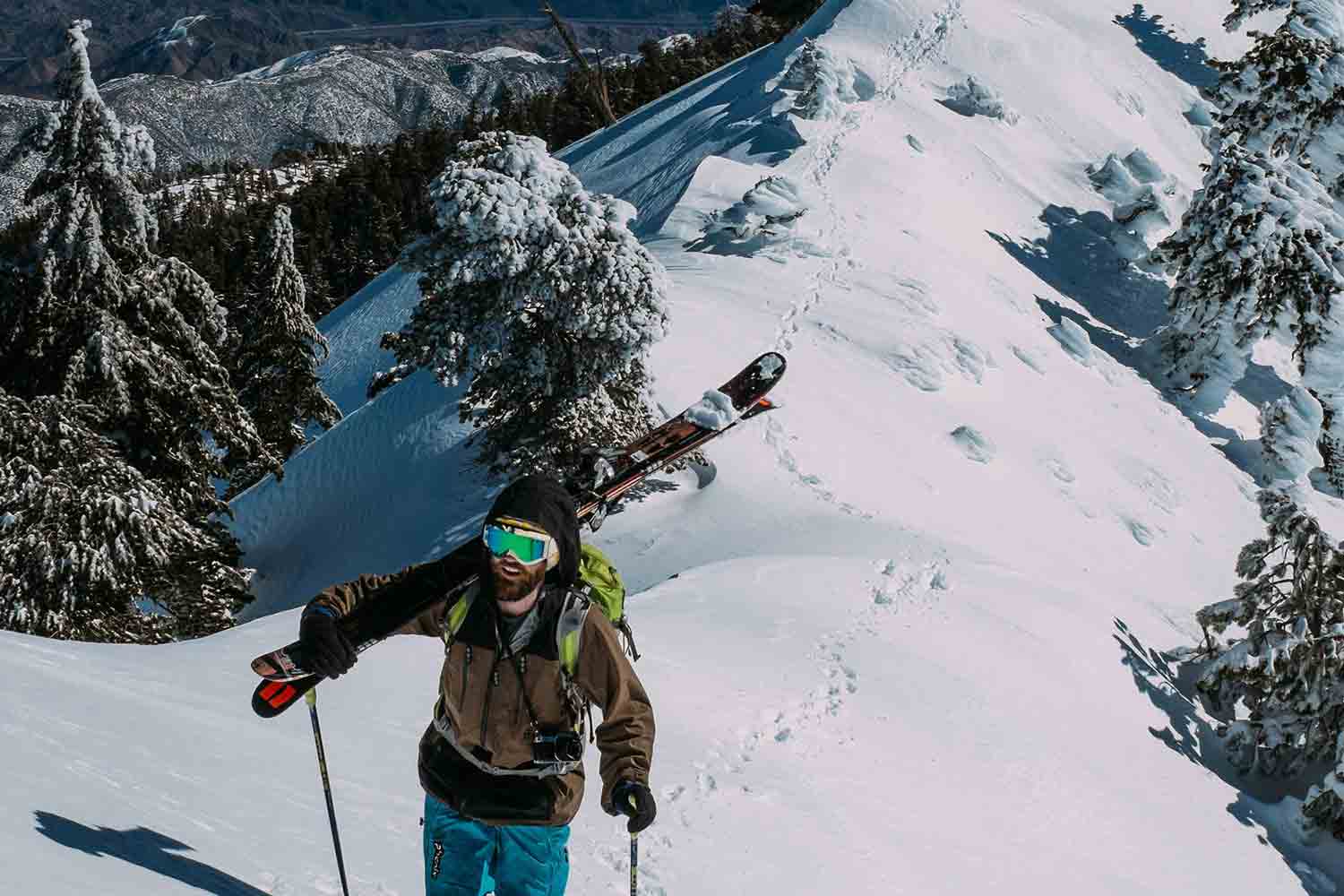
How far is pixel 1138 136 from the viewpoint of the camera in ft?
135

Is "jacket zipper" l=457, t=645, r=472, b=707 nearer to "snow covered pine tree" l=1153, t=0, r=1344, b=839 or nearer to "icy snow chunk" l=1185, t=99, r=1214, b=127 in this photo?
"snow covered pine tree" l=1153, t=0, r=1344, b=839

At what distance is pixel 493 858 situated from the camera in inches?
171

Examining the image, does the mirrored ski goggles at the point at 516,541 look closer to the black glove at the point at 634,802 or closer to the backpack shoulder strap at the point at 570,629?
the backpack shoulder strap at the point at 570,629

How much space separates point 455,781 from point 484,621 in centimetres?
68

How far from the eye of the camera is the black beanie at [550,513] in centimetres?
414

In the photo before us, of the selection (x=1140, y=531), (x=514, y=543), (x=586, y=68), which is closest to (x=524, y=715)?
(x=514, y=543)

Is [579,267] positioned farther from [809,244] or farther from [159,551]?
[809,244]

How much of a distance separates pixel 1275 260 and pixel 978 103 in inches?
544

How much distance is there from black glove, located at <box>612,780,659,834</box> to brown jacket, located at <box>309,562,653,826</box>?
1.3 inches

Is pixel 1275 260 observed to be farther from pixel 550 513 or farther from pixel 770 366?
pixel 550 513

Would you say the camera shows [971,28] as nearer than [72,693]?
No

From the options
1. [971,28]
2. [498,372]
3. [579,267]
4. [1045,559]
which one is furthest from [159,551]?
[971,28]

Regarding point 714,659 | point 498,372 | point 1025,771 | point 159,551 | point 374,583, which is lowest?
point 159,551

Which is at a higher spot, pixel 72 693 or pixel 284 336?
pixel 72 693
